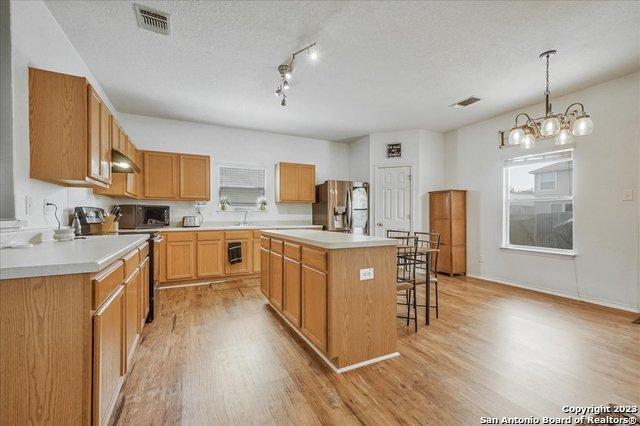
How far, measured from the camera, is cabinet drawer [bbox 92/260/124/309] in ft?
4.11

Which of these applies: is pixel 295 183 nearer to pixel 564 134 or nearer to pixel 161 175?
pixel 161 175

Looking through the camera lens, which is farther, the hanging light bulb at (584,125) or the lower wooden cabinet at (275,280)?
the lower wooden cabinet at (275,280)

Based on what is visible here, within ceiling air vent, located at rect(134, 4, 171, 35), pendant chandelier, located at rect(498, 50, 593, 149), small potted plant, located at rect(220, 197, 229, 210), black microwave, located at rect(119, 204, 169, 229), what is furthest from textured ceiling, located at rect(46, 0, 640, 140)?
small potted plant, located at rect(220, 197, 229, 210)

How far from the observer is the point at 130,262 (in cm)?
198

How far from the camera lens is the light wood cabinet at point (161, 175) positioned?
177 inches

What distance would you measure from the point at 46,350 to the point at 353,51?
10.3 feet

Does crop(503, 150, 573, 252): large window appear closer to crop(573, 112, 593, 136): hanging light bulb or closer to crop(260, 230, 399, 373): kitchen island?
crop(573, 112, 593, 136): hanging light bulb

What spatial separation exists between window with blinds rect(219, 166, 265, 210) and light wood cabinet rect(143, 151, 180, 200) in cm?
86

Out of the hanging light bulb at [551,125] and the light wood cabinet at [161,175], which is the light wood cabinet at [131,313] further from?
the hanging light bulb at [551,125]

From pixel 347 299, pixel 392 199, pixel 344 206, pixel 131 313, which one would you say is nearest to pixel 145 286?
pixel 131 313

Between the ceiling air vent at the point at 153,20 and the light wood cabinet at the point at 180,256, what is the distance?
2.84 meters

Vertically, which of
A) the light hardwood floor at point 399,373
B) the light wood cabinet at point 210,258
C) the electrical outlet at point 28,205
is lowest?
the light hardwood floor at point 399,373

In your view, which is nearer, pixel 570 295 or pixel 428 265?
pixel 428 265

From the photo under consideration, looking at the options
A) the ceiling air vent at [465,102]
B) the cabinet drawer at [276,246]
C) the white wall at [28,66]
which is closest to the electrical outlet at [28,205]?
the white wall at [28,66]
